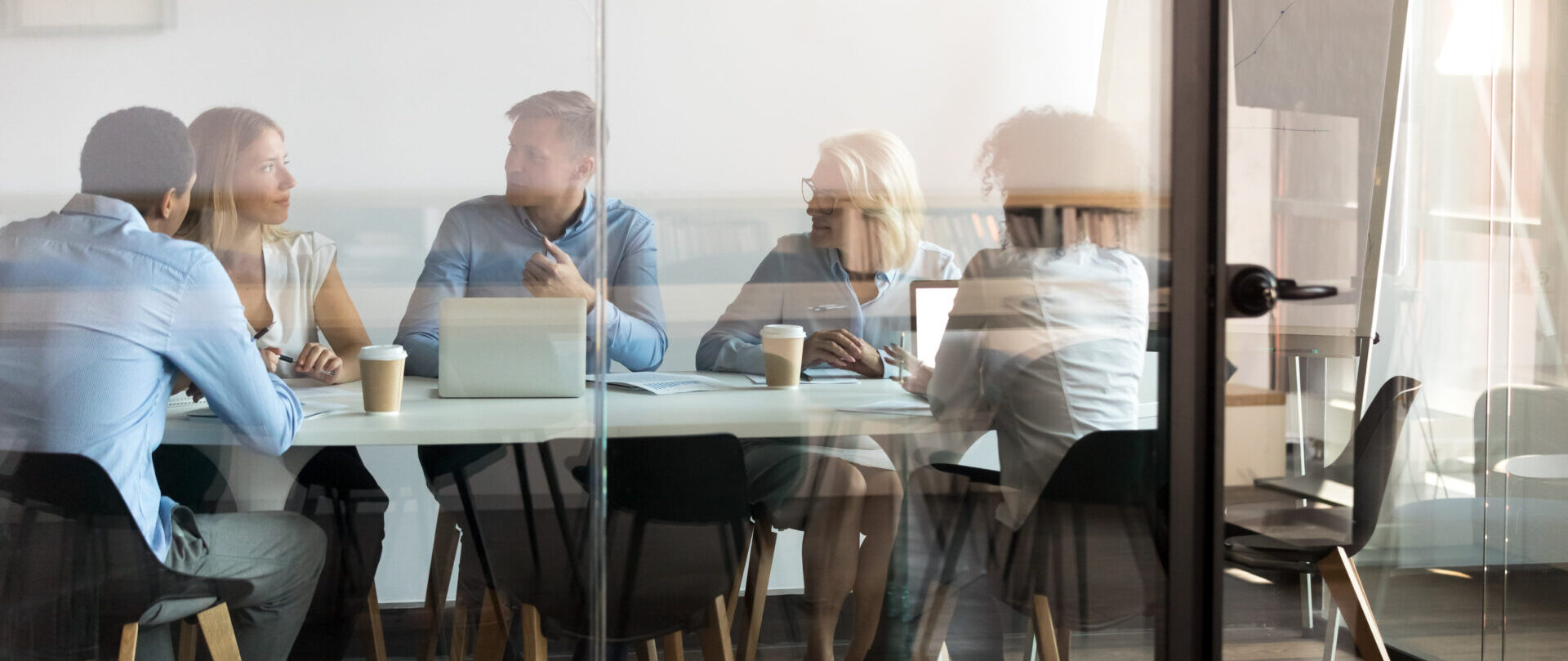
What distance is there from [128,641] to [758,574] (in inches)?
38.3

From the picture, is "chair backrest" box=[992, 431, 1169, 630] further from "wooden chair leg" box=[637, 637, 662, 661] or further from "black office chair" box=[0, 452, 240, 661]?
"black office chair" box=[0, 452, 240, 661]

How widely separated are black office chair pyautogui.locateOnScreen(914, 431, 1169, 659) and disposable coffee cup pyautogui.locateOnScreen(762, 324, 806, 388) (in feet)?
0.95

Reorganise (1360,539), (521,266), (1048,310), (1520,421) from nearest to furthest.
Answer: (521,266) → (1048,310) → (1360,539) → (1520,421)

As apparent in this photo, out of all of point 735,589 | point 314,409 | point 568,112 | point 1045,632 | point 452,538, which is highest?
point 568,112

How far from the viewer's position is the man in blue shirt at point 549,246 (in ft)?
5.44

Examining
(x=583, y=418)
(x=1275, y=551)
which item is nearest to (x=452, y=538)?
(x=583, y=418)

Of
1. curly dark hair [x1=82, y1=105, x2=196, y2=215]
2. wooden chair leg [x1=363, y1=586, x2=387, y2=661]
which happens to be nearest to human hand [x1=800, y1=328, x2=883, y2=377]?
wooden chair leg [x1=363, y1=586, x2=387, y2=661]

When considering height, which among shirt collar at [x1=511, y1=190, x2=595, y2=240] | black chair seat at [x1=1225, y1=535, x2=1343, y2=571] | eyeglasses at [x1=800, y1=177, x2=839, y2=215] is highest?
eyeglasses at [x1=800, y1=177, x2=839, y2=215]

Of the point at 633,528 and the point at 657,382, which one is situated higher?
the point at 657,382

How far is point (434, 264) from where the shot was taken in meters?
1.66

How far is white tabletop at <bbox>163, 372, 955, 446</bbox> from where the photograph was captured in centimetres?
163

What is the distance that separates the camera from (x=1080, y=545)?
1.88 meters

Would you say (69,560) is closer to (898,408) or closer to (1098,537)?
(898,408)

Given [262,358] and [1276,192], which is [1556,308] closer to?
[1276,192]
